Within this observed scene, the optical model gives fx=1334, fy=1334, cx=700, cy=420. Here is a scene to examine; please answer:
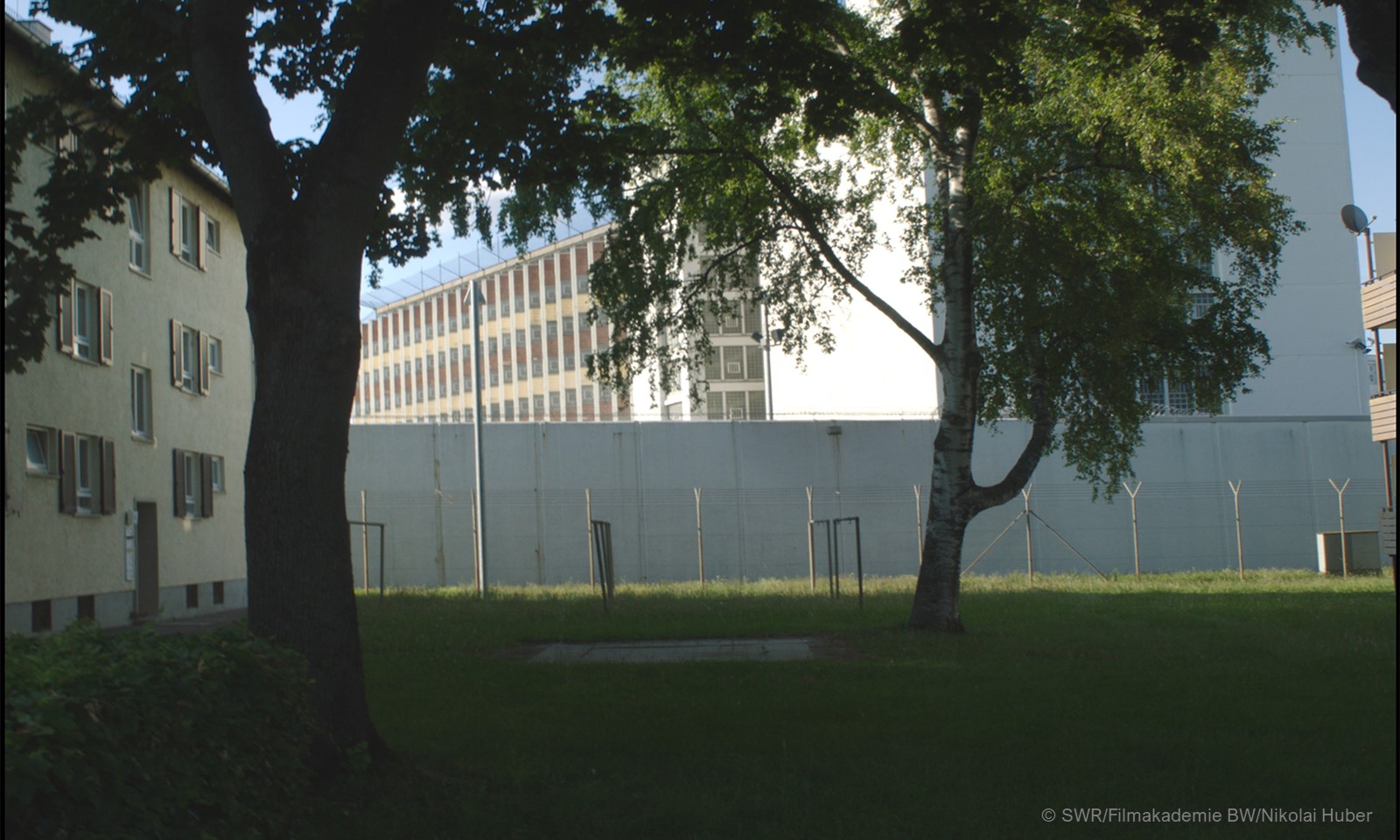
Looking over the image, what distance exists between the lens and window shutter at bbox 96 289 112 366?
23031mm

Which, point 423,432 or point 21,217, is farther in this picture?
A: point 423,432

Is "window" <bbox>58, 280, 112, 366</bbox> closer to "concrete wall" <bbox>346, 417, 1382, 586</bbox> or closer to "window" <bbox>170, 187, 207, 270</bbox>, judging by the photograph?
"window" <bbox>170, 187, 207, 270</bbox>

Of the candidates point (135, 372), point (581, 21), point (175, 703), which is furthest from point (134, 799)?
point (135, 372)

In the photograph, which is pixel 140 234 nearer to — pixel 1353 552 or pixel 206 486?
pixel 206 486

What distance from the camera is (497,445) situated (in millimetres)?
39156

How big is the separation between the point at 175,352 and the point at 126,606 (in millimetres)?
5575

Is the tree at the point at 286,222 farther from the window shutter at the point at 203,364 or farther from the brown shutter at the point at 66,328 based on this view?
the window shutter at the point at 203,364

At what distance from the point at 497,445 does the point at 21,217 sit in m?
31.1

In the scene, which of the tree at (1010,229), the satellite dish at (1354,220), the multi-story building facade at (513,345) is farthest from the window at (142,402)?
the multi-story building facade at (513,345)

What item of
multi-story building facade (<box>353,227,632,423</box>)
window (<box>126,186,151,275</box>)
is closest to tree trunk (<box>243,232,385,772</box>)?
window (<box>126,186,151,275</box>)

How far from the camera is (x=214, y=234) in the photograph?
30.2 metres

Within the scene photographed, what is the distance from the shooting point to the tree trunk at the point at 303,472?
283 inches

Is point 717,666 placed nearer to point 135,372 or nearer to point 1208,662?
point 1208,662

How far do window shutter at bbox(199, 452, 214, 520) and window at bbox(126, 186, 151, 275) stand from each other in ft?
16.4
